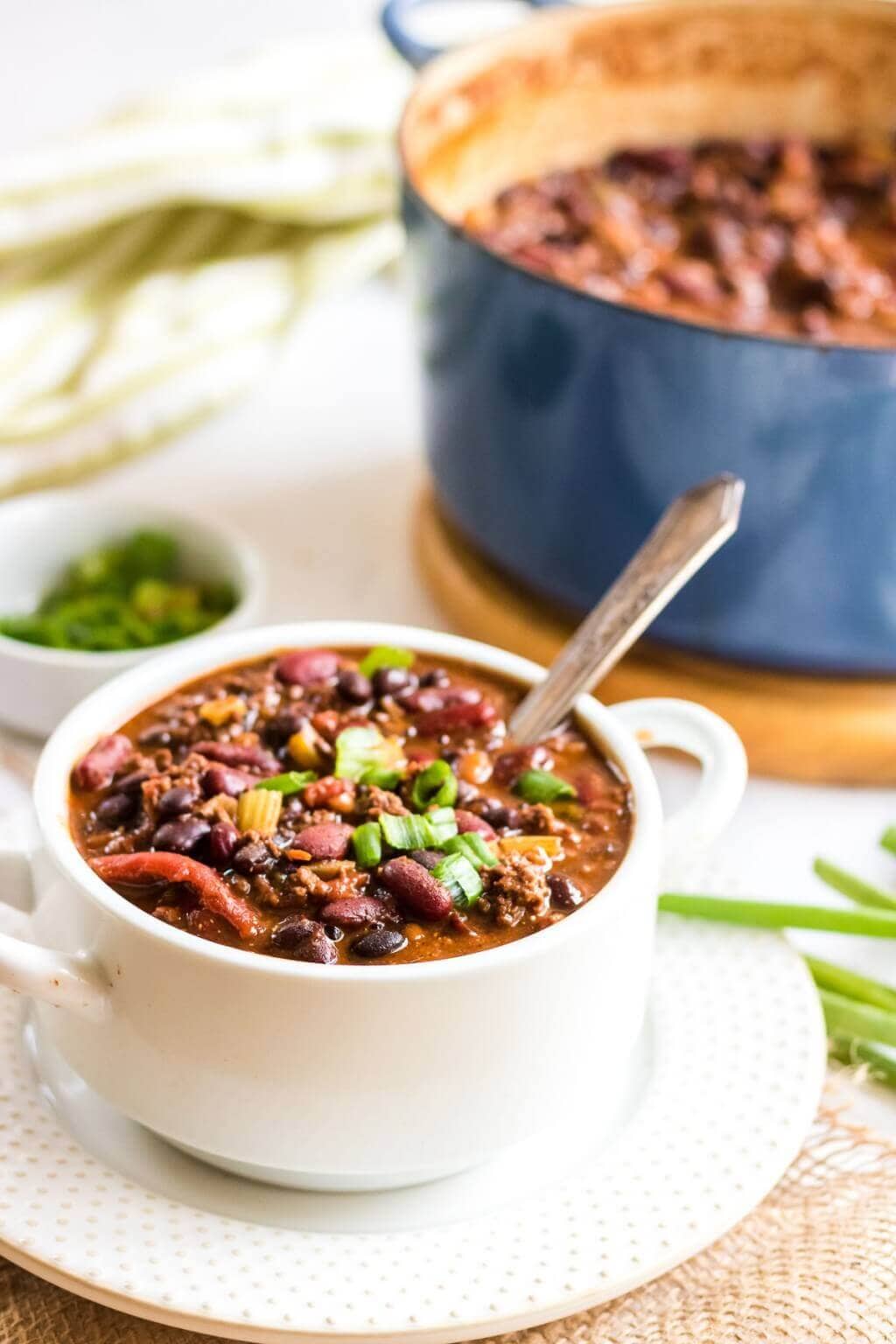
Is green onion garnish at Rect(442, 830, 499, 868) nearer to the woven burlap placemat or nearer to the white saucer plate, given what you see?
Result: the white saucer plate

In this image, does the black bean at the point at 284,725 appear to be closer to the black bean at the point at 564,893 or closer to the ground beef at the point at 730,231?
the black bean at the point at 564,893

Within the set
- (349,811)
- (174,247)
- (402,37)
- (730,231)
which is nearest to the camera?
(349,811)

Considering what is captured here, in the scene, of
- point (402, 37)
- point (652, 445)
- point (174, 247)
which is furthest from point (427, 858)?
point (174, 247)

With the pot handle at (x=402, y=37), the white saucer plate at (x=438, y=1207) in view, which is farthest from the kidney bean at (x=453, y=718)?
the pot handle at (x=402, y=37)

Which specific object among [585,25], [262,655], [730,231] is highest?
[585,25]

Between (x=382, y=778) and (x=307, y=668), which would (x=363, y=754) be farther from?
(x=307, y=668)

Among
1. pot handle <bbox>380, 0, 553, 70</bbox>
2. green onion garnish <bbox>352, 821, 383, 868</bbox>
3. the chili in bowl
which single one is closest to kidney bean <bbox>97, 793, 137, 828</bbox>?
the chili in bowl

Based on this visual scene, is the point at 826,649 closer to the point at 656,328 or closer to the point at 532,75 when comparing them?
the point at 656,328
